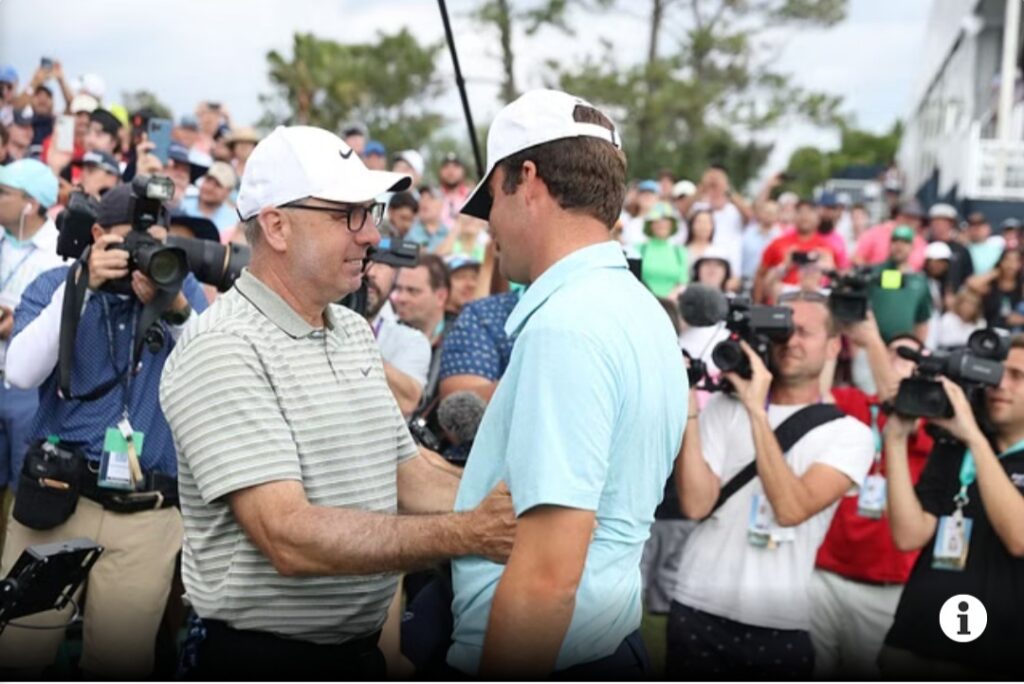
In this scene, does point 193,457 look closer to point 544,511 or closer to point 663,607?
point 544,511

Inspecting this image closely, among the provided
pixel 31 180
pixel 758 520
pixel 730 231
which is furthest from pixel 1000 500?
pixel 730 231

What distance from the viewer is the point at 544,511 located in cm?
224

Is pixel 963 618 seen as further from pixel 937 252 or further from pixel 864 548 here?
pixel 937 252

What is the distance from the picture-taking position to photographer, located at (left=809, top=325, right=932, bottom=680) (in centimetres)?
478

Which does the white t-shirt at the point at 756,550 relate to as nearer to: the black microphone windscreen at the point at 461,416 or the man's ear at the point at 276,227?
the black microphone windscreen at the point at 461,416

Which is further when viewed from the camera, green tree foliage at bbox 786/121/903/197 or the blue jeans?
green tree foliage at bbox 786/121/903/197

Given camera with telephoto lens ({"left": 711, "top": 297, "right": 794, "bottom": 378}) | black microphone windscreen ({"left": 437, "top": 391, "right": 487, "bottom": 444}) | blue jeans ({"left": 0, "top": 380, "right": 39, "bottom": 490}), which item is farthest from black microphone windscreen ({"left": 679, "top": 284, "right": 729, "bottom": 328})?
blue jeans ({"left": 0, "top": 380, "right": 39, "bottom": 490})

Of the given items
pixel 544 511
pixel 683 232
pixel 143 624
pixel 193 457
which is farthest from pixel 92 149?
pixel 544 511

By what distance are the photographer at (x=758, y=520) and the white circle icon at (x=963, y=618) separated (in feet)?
1.57

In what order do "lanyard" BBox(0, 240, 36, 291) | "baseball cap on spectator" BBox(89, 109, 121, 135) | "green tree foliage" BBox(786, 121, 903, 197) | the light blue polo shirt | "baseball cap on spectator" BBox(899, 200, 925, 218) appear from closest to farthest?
1. the light blue polo shirt
2. "lanyard" BBox(0, 240, 36, 291)
3. "baseball cap on spectator" BBox(89, 109, 121, 135)
4. "baseball cap on spectator" BBox(899, 200, 925, 218)
5. "green tree foliage" BBox(786, 121, 903, 197)

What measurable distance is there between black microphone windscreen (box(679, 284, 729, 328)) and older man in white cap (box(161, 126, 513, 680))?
1736mm

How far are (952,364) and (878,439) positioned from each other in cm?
103

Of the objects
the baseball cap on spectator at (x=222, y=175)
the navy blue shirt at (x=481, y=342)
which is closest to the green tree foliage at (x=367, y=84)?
the baseball cap on spectator at (x=222, y=175)

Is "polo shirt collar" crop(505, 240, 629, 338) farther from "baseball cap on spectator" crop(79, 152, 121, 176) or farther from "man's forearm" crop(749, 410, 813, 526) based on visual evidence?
"baseball cap on spectator" crop(79, 152, 121, 176)
